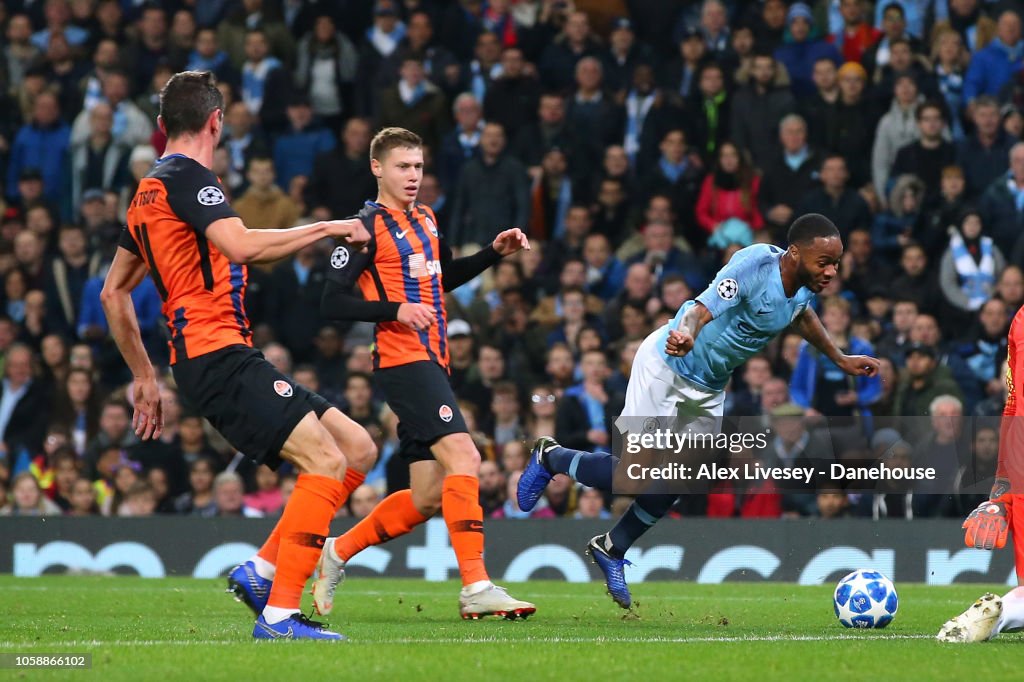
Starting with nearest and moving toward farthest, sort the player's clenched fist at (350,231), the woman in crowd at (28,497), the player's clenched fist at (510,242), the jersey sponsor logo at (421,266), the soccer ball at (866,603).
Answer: the player's clenched fist at (350,231), the soccer ball at (866,603), the player's clenched fist at (510,242), the jersey sponsor logo at (421,266), the woman in crowd at (28,497)

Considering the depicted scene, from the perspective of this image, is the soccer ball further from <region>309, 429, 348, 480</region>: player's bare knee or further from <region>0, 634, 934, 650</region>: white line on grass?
<region>309, 429, 348, 480</region>: player's bare knee

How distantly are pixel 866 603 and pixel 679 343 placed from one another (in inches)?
65.7

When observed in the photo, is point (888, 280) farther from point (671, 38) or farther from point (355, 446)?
point (355, 446)

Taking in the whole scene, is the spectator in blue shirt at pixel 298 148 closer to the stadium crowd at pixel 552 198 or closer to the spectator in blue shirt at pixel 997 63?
the stadium crowd at pixel 552 198

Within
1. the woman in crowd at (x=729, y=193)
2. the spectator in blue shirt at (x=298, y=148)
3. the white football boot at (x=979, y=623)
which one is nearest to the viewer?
the white football boot at (x=979, y=623)

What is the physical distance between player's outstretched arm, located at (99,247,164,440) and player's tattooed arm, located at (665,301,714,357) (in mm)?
2534

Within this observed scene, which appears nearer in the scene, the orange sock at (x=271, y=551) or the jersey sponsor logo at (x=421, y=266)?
the orange sock at (x=271, y=551)

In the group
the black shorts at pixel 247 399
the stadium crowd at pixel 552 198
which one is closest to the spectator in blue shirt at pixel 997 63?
the stadium crowd at pixel 552 198

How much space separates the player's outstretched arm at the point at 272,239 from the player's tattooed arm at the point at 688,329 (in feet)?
6.38

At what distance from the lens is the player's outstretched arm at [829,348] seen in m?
8.80

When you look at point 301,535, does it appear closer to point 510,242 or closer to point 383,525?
point 383,525

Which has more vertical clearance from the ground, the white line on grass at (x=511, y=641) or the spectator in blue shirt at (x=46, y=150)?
the spectator in blue shirt at (x=46, y=150)

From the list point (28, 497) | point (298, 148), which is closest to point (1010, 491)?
point (28, 497)

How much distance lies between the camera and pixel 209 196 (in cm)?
674
